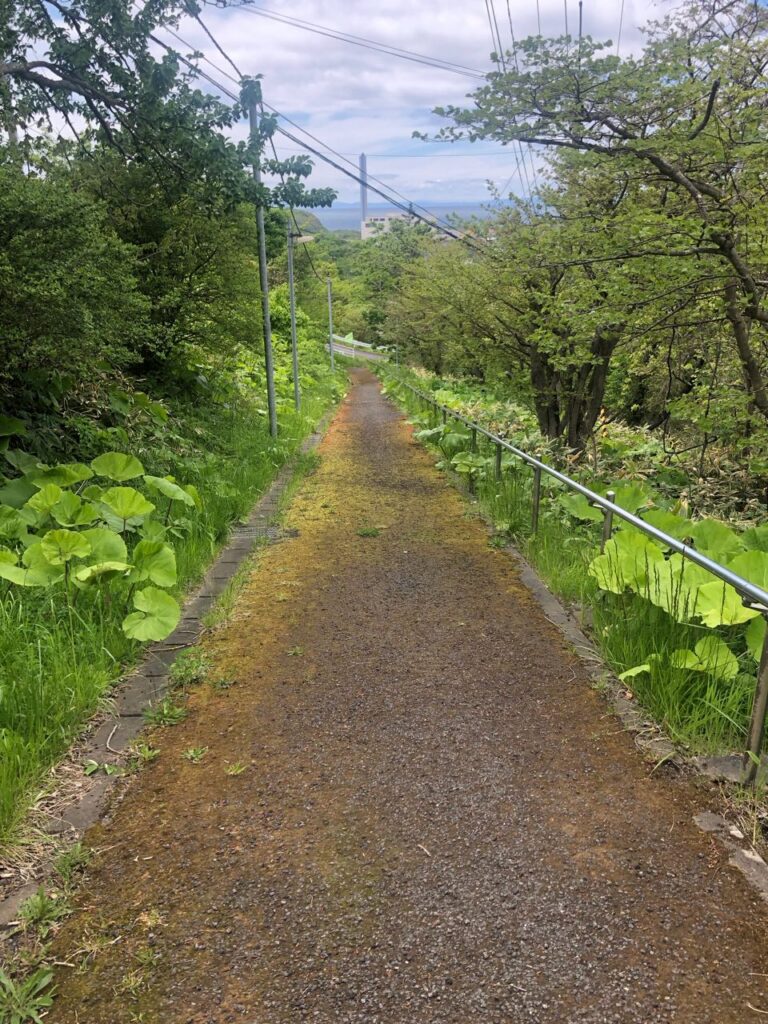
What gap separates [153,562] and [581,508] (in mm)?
2975

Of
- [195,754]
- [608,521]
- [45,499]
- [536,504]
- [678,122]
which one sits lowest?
[195,754]

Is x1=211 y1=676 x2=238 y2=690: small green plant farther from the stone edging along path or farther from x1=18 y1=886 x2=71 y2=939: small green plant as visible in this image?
x1=18 y1=886 x2=71 y2=939: small green plant

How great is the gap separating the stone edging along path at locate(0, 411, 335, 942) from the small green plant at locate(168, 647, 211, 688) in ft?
0.16

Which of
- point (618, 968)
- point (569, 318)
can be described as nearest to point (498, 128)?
point (569, 318)

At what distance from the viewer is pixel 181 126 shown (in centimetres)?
660

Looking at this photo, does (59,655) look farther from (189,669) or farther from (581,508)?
(581,508)

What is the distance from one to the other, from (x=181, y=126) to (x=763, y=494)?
7.30 metres

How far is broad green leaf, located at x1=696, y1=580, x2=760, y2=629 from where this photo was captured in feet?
9.28

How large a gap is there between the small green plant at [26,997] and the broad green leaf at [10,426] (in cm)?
454

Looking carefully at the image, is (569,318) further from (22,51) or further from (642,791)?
(22,51)

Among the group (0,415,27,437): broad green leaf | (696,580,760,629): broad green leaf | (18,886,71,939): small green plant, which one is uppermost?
(0,415,27,437): broad green leaf

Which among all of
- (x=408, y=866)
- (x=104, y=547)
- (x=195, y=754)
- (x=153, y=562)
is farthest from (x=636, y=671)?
(x=104, y=547)

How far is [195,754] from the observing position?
2.85 metres

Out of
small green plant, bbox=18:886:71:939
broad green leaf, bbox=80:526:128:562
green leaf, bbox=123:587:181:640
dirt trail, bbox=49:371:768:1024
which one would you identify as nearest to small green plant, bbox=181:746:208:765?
dirt trail, bbox=49:371:768:1024
